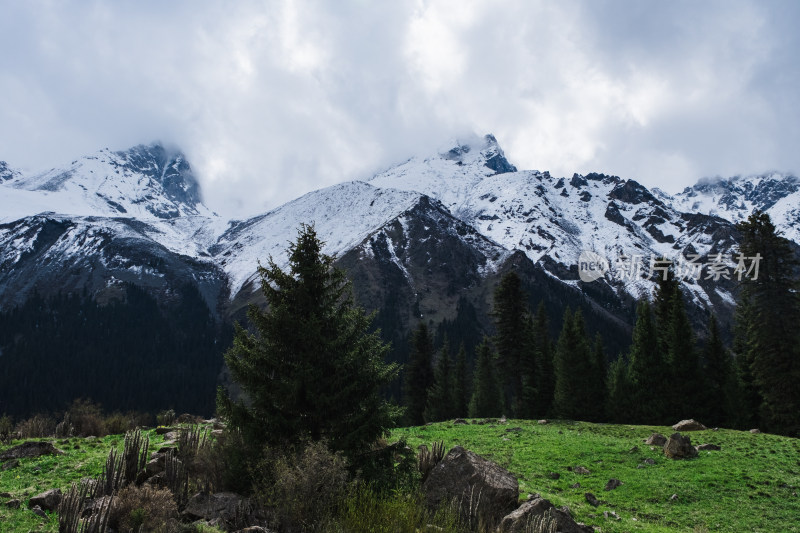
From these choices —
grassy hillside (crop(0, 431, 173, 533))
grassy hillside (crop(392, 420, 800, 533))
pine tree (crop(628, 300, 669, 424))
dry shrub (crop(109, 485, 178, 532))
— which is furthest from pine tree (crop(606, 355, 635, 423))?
dry shrub (crop(109, 485, 178, 532))

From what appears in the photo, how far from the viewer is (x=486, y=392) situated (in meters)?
63.4

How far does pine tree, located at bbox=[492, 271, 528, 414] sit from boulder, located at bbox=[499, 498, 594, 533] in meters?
36.1

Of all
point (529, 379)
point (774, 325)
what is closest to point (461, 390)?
point (529, 379)

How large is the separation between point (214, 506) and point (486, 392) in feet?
174

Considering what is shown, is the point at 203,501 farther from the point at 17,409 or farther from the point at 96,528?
the point at 17,409

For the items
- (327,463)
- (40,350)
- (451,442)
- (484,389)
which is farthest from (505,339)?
(40,350)

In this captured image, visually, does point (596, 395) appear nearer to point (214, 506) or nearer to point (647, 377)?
point (647, 377)

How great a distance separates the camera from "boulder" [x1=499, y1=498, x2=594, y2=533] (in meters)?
12.9

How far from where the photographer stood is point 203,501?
14445 mm

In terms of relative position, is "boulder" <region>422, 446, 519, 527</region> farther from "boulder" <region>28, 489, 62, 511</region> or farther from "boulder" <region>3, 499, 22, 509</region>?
"boulder" <region>3, 499, 22, 509</region>

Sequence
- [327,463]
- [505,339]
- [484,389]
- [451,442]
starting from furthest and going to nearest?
1. [484,389]
2. [505,339]
3. [451,442]
4. [327,463]

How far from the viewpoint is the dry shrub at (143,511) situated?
1183 centimetres

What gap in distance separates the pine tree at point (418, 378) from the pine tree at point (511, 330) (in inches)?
672

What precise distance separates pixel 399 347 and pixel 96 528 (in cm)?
17315
